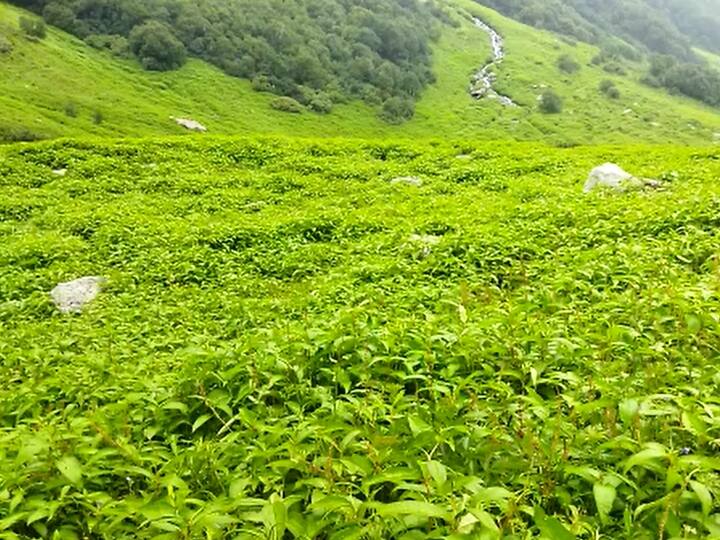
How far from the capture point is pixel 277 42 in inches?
6403

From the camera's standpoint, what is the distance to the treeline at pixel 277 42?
14338 centimetres

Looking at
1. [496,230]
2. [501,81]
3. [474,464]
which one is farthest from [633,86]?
[474,464]

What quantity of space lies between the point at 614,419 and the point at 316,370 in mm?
3267

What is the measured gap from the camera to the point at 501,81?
185m

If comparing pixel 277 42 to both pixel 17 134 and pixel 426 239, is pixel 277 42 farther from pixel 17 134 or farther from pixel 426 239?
pixel 426 239

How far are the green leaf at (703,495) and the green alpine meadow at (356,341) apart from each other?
0.09 feet

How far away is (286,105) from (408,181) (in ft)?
403

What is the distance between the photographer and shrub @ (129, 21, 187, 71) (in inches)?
5541

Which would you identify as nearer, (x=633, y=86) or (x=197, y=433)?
(x=197, y=433)

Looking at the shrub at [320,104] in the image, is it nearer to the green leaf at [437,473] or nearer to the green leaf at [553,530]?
the green leaf at [437,473]

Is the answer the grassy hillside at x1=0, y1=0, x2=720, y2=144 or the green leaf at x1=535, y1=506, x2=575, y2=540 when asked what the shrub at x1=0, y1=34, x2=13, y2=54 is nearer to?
the grassy hillside at x1=0, y1=0, x2=720, y2=144

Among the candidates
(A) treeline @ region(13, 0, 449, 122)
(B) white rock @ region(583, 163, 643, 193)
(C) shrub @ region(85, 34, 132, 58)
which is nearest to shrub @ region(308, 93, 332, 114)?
(A) treeline @ region(13, 0, 449, 122)

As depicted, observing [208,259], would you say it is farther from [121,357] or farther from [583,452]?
[583,452]

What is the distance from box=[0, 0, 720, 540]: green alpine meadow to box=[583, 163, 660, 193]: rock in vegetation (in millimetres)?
107
